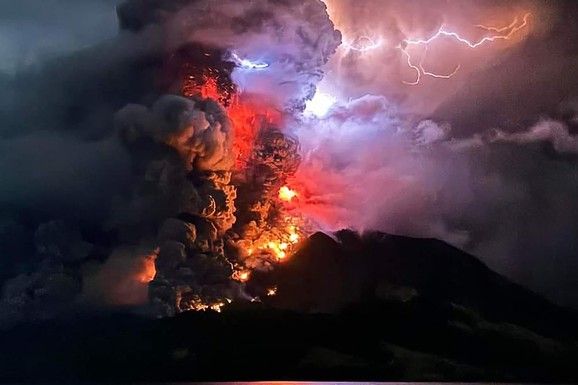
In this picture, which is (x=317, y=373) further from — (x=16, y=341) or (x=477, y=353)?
(x=16, y=341)

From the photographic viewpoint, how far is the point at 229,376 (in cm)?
7044

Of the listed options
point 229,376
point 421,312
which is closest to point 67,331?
point 229,376

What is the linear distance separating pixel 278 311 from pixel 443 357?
1730cm

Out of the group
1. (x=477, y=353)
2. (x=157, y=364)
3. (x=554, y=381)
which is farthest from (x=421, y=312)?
(x=157, y=364)

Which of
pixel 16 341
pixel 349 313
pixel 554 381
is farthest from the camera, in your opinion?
pixel 16 341

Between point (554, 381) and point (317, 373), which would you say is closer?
point (554, 381)

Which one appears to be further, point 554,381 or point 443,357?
point 443,357

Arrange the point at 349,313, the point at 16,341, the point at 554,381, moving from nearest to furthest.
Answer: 1. the point at 349,313
2. the point at 554,381
3. the point at 16,341

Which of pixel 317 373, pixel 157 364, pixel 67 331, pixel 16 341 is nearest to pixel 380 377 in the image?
pixel 317 373

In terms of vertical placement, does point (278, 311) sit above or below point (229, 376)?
above

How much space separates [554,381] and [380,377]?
17496 millimetres

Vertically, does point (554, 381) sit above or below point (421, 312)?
below

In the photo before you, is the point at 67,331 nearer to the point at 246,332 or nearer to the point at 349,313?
the point at 246,332

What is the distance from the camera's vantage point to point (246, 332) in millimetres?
73062
